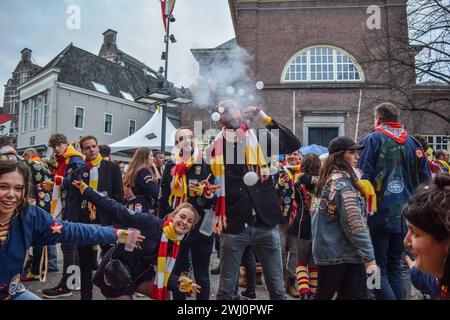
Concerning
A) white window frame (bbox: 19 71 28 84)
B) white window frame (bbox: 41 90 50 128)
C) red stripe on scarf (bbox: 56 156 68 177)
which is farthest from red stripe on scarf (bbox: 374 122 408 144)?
white window frame (bbox: 19 71 28 84)

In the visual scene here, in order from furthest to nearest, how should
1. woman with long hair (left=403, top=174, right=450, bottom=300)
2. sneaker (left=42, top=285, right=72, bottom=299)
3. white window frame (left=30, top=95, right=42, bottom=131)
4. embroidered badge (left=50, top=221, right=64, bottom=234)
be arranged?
1. white window frame (left=30, top=95, right=42, bottom=131)
2. sneaker (left=42, top=285, right=72, bottom=299)
3. embroidered badge (left=50, top=221, right=64, bottom=234)
4. woman with long hair (left=403, top=174, right=450, bottom=300)

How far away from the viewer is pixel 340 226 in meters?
2.60

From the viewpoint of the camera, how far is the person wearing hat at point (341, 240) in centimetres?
244

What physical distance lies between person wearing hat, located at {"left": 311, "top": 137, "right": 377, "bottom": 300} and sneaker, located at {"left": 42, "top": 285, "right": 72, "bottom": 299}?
9.50ft

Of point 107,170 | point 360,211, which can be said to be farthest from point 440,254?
point 107,170

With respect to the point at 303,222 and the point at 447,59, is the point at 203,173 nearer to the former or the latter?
the point at 303,222

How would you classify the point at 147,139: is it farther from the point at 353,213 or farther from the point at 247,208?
the point at 353,213

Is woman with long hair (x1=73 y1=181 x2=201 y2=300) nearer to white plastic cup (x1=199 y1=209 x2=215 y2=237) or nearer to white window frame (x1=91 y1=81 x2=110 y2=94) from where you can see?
white plastic cup (x1=199 y1=209 x2=215 y2=237)

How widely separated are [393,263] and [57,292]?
3.52m

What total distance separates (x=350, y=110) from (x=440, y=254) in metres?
16.8

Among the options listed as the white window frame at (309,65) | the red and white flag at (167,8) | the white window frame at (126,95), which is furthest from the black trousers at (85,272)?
the white window frame at (126,95)

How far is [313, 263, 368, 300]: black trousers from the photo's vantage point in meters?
2.50

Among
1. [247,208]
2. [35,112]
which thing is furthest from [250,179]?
[35,112]
